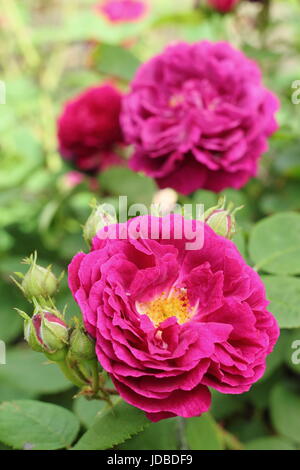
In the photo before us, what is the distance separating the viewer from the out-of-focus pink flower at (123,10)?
7.06ft

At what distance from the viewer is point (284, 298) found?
0.79 meters

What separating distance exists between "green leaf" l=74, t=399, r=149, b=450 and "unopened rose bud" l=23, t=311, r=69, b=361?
120mm

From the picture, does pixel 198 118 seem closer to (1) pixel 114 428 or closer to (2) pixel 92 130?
(2) pixel 92 130

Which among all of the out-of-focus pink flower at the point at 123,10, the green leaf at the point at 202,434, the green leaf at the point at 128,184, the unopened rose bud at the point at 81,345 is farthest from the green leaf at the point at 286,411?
the out-of-focus pink flower at the point at 123,10

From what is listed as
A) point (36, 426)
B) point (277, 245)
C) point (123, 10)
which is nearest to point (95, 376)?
point (36, 426)

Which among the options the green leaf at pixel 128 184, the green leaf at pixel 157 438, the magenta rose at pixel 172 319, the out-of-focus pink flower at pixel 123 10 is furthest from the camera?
the out-of-focus pink flower at pixel 123 10

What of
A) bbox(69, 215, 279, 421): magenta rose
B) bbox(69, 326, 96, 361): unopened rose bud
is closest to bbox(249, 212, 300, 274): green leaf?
bbox(69, 215, 279, 421): magenta rose

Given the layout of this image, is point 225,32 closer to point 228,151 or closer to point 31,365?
point 228,151

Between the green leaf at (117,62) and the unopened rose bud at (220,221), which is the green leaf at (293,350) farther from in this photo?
the green leaf at (117,62)

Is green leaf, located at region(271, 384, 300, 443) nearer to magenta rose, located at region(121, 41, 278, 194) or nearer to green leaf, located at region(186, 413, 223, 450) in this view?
green leaf, located at region(186, 413, 223, 450)

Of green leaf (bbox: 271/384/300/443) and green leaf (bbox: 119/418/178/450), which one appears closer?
green leaf (bbox: 119/418/178/450)

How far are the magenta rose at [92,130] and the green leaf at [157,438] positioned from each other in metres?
0.72

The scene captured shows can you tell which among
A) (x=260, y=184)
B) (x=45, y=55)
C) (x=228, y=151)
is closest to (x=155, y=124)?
(x=228, y=151)

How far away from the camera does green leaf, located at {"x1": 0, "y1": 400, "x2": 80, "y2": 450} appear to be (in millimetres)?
741
